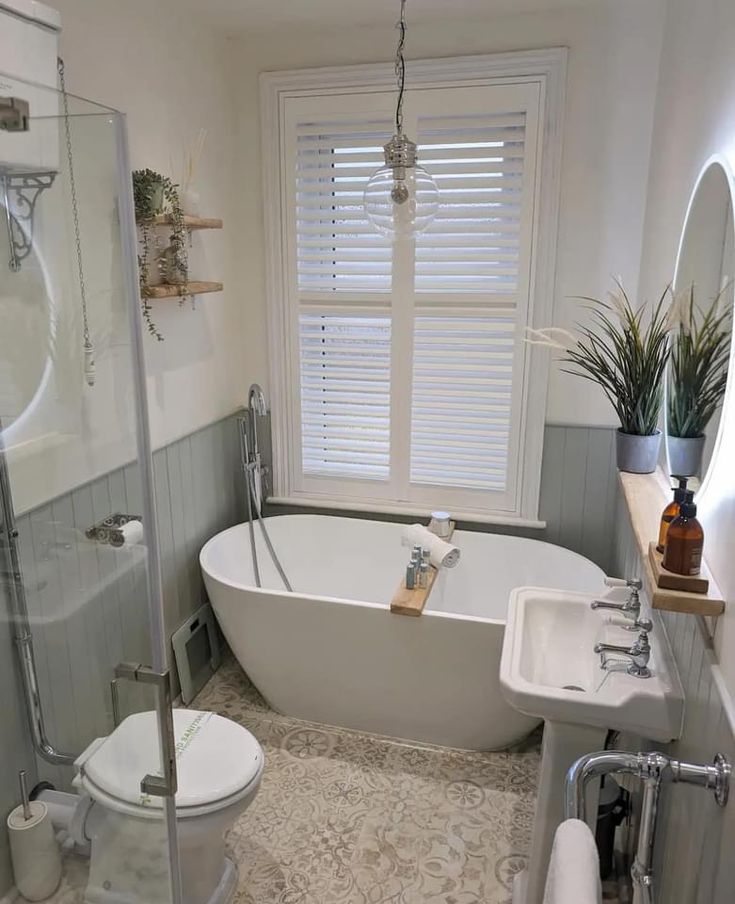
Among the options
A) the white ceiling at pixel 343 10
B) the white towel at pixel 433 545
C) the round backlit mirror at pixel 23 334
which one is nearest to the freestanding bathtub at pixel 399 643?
the white towel at pixel 433 545

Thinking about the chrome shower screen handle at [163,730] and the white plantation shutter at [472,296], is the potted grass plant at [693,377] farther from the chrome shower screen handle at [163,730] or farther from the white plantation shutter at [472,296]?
the chrome shower screen handle at [163,730]

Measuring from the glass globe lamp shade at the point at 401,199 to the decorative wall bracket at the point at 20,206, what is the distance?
A: 0.97 meters

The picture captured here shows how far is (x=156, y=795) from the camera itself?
1659 mm

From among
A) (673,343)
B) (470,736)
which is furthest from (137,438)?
(470,736)

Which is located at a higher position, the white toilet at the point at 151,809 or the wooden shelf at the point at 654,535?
the wooden shelf at the point at 654,535

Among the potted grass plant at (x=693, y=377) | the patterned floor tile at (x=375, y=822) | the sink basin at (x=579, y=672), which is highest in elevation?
the potted grass plant at (x=693, y=377)

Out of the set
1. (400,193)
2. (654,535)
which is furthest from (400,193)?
(654,535)

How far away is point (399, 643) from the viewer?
251 centimetres

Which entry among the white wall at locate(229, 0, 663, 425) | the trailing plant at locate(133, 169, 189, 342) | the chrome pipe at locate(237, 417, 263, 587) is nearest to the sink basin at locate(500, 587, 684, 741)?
the white wall at locate(229, 0, 663, 425)

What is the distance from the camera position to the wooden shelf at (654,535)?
4.31 ft

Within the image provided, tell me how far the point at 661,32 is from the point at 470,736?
2.63 metres

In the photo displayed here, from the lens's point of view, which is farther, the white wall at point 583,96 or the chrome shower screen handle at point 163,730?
the white wall at point 583,96

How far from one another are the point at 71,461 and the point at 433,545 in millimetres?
1438

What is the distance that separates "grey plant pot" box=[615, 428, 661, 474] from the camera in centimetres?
205
